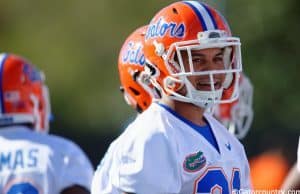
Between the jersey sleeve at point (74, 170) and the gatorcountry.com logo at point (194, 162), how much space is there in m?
1.14

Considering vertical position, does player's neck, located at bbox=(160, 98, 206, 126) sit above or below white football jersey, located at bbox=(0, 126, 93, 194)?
above

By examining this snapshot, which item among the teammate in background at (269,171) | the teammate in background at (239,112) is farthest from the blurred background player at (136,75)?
the teammate in background at (269,171)

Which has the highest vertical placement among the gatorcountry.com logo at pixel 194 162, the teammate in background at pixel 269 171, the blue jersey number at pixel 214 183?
the gatorcountry.com logo at pixel 194 162

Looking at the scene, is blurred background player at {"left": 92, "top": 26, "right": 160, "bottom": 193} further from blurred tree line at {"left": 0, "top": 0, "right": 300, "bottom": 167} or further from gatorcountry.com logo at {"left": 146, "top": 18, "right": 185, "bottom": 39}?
blurred tree line at {"left": 0, "top": 0, "right": 300, "bottom": 167}

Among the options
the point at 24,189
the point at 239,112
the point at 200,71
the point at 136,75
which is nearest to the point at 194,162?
the point at 200,71

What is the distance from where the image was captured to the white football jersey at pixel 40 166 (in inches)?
235

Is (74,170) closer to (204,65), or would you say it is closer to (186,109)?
(186,109)

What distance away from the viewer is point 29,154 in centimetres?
603

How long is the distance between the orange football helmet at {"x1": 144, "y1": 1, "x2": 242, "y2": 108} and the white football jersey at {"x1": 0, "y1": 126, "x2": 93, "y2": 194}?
3.14 feet

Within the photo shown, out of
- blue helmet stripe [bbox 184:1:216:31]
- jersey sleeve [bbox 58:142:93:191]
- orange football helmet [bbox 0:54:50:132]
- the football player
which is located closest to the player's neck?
the football player

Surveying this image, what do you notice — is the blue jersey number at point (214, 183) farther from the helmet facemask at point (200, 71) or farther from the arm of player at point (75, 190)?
the arm of player at point (75, 190)

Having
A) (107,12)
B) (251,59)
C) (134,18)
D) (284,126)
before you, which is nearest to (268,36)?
(251,59)

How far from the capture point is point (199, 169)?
498 cm

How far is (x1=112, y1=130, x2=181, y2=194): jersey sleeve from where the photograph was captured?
15.9 ft
